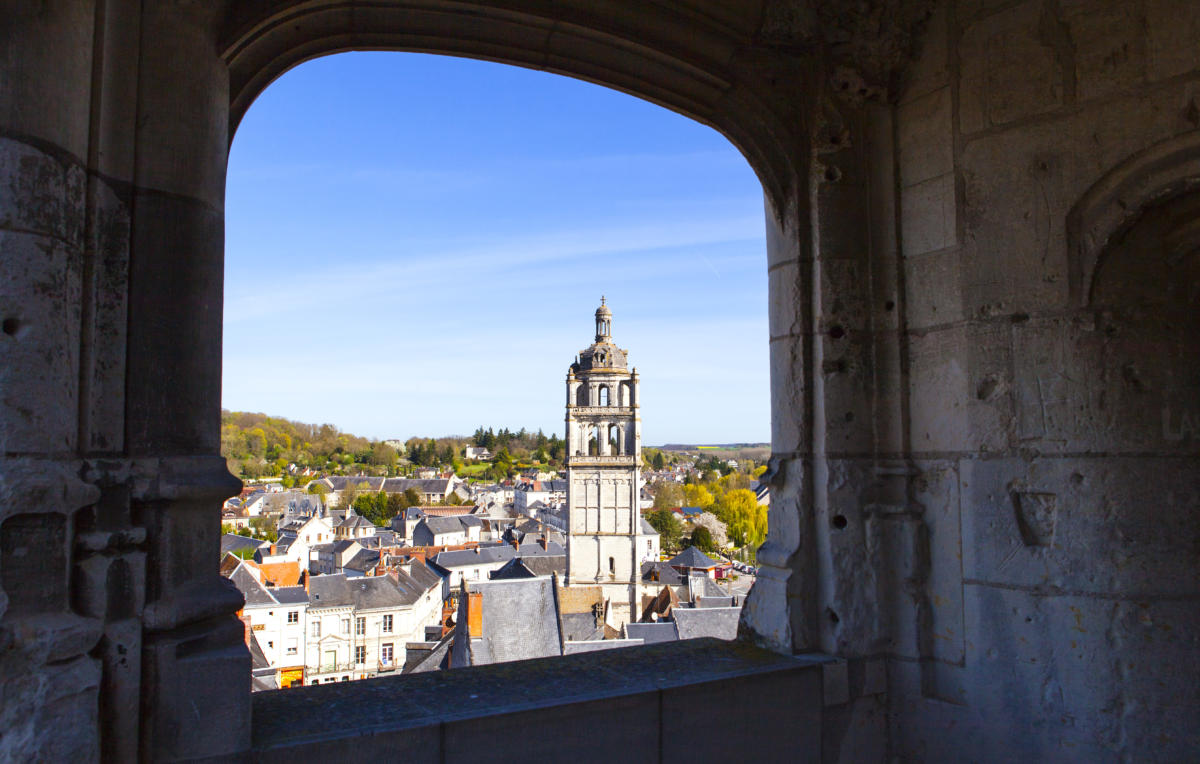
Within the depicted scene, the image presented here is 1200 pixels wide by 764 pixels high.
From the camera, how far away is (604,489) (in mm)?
39969

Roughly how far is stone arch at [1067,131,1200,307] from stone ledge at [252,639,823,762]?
159cm

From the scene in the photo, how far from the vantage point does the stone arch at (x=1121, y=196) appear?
2230mm

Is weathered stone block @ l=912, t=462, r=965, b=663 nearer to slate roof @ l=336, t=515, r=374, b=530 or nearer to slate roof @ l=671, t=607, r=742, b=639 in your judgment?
slate roof @ l=671, t=607, r=742, b=639

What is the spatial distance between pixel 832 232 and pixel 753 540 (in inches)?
2111

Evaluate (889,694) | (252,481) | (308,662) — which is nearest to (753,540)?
(308,662)

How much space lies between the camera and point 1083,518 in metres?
2.45

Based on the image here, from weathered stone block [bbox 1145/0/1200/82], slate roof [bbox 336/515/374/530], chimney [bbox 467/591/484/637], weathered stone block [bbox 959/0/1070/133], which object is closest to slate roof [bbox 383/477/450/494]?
slate roof [bbox 336/515/374/530]

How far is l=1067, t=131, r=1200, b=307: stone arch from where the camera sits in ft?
7.32

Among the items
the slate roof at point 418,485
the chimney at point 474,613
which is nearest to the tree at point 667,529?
the slate roof at point 418,485

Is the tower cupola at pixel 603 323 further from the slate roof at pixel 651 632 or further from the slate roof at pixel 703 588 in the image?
the slate roof at pixel 651 632

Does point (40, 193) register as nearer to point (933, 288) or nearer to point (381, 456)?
point (933, 288)

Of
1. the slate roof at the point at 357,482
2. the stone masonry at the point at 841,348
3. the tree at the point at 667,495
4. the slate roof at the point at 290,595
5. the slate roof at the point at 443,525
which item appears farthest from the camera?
the slate roof at the point at 357,482

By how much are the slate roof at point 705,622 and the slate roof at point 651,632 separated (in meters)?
1.23

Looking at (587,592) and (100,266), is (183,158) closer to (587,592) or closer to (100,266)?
(100,266)
